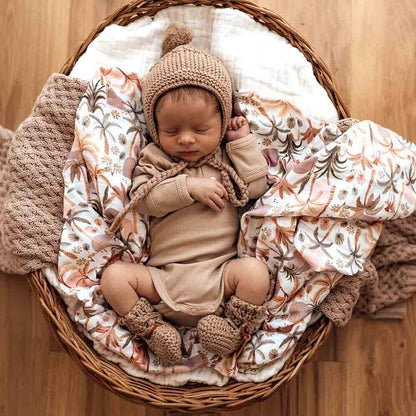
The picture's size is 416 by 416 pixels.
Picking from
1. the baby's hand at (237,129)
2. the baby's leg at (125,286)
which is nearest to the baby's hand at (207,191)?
the baby's hand at (237,129)

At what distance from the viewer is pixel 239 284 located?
1.24 m

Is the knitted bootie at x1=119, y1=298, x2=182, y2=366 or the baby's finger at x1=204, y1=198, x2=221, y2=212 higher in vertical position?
the baby's finger at x1=204, y1=198, x2=221, y2=212

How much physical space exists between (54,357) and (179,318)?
408mm

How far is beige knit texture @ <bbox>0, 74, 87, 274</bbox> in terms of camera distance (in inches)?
49.3

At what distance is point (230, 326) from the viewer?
1.23 meters

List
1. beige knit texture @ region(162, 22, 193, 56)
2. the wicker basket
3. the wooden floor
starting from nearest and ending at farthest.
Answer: the wicker basket < beige knit texture @ region(162, 22, 193, 56) < the wooden floor

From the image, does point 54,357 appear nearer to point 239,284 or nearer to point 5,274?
point 5,274

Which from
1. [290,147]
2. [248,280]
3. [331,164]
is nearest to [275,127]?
[290,147]

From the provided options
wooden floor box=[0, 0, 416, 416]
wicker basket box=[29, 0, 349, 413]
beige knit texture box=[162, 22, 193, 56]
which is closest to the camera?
wicker basket box=[29, 0, 349, 413]

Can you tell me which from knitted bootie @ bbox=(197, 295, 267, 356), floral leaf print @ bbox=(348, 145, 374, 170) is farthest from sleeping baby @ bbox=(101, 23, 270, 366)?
floral leaf print @ bbox=(348, 145, 374, 170)

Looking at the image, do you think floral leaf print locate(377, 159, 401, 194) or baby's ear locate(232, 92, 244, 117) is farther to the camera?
baby's ear locate(232, 92, 244, 117)

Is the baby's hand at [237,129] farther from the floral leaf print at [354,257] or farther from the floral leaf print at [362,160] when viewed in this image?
the floral leaf print at [354,257]

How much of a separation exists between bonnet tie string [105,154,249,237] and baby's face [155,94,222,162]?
0.10ft

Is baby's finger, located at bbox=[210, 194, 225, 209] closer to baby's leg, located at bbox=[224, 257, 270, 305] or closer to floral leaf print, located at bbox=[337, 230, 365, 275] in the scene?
baby's leg, located at bbox=[224, 257, 270, 305]
